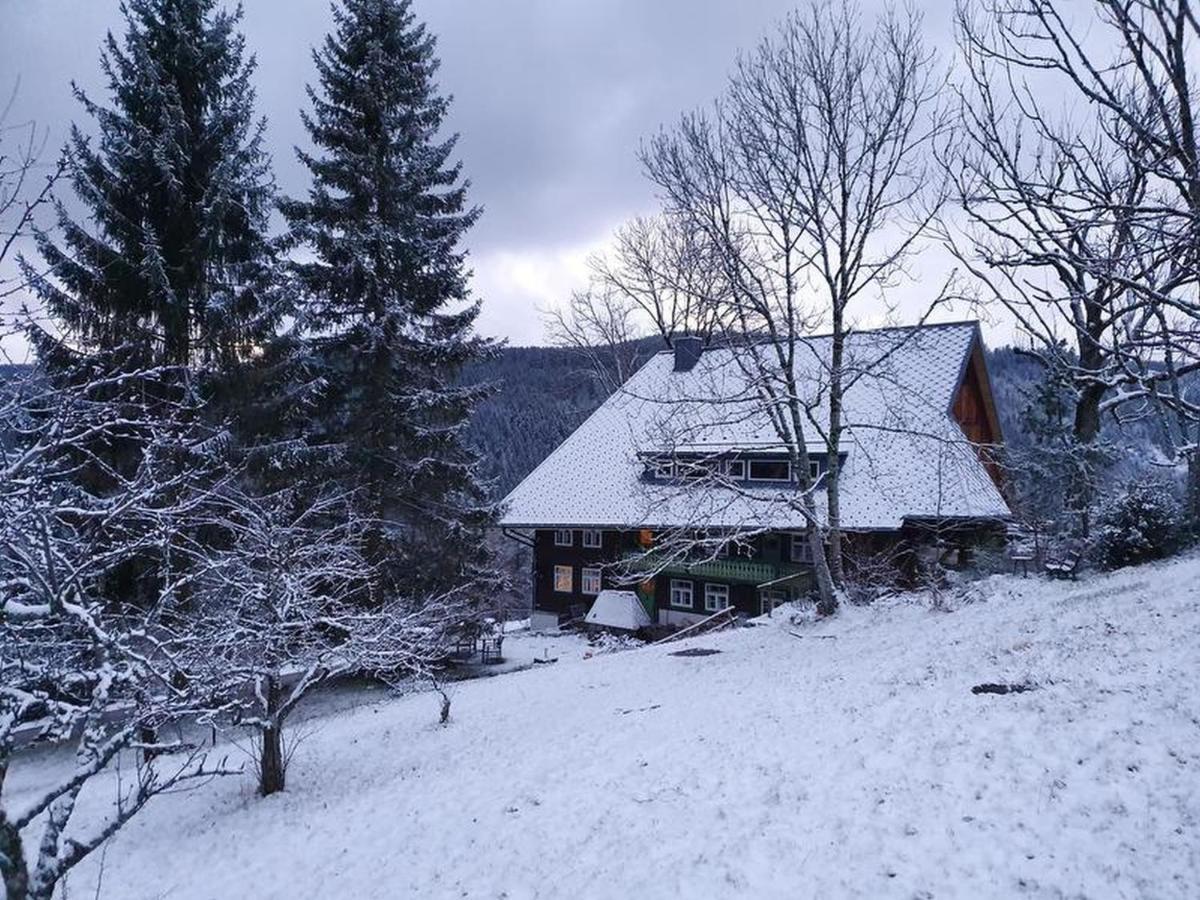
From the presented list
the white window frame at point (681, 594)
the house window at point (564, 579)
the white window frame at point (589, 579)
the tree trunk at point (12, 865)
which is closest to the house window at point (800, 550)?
the white window frame at point (681, 594)

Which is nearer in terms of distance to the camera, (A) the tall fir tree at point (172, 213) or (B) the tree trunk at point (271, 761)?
(B) the tree trunk at point (271, 761)

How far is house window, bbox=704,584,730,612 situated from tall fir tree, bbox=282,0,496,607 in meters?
8.71

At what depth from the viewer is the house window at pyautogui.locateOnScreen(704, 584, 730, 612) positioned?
83.5ft

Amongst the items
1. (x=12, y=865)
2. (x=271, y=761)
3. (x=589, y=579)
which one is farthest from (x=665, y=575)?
(x=12, y=865)

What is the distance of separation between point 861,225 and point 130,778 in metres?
18.8

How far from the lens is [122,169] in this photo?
16.2 meters

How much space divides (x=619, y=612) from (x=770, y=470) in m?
7.47

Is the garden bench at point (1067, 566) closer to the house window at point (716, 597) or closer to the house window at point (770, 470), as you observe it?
the house window at point (770, 470)

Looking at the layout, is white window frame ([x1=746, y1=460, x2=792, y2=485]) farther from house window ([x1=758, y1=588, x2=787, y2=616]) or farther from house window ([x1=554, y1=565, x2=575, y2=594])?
house window ([x1=554, y1=565, x2=575, y2=594])

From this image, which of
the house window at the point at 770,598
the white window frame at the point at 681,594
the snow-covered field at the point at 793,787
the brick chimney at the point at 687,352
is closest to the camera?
the snow-covered field at the point at 793,787

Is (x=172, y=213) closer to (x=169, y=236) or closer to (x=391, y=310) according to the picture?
(x=169, y=236)

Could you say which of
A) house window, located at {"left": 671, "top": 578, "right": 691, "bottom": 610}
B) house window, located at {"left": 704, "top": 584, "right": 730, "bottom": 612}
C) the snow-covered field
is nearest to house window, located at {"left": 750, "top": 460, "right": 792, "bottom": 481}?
house window, located at {"left": 704, "top": 584, "right": 730, "bottom": 612}

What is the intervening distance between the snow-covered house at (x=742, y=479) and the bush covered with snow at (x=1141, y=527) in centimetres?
353

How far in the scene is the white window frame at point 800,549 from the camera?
77.7ft
